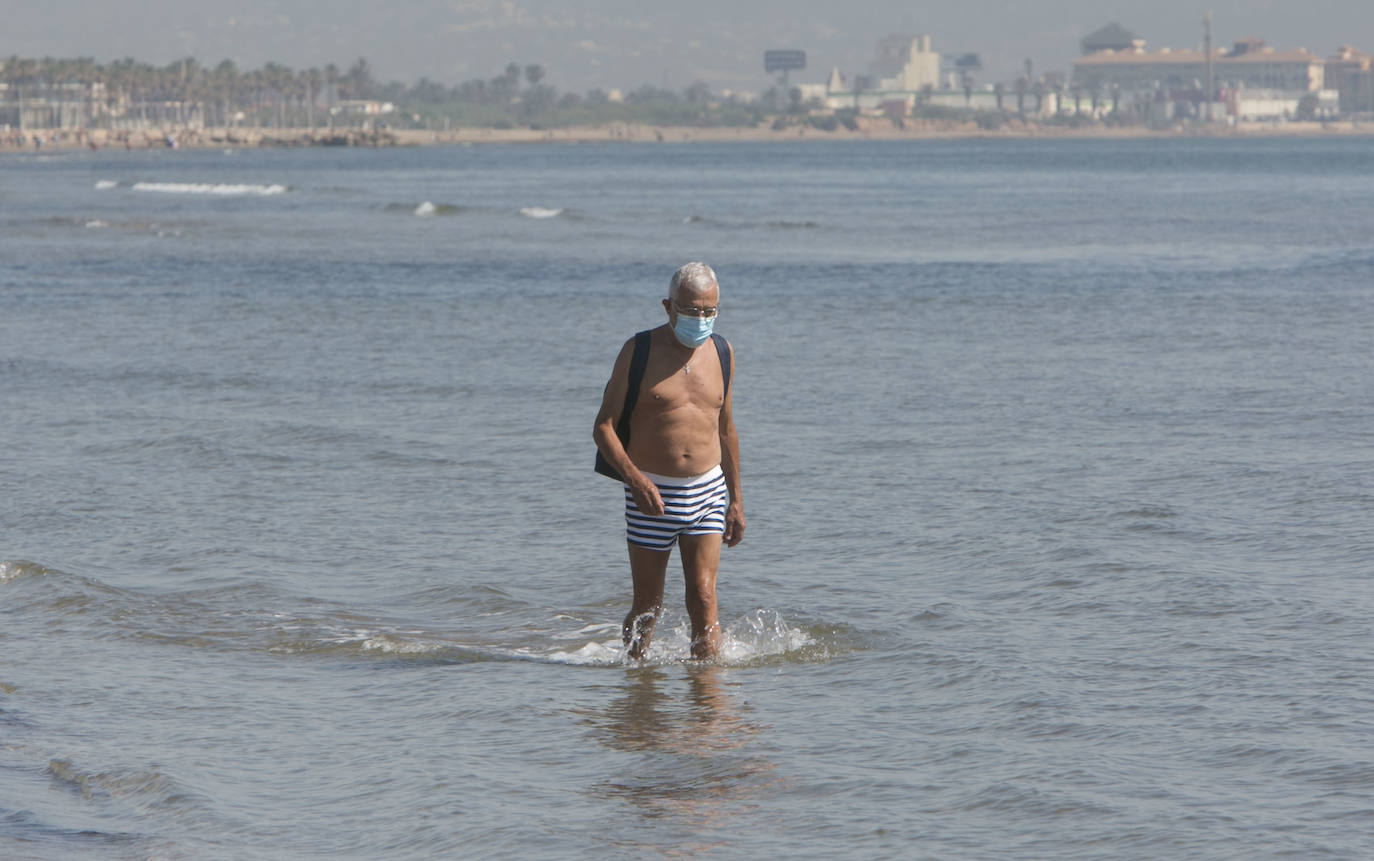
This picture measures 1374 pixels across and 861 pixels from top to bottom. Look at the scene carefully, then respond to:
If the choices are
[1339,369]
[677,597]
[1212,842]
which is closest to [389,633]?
[677,597]

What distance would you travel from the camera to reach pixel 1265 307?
24.7 meters

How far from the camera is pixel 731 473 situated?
23.7ft

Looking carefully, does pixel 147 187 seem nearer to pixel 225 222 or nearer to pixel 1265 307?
pixel 225 222

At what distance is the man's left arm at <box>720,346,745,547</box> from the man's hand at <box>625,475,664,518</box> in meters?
0.37

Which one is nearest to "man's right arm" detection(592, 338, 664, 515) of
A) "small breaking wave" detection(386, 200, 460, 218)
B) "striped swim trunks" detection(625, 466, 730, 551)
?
"striped swim trunks" detection(625, 466, 730, 551)

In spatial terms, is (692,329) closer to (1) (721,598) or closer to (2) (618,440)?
(2) (618,440)

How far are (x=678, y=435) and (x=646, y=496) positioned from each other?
0.28 metres

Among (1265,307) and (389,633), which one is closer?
(389,633)

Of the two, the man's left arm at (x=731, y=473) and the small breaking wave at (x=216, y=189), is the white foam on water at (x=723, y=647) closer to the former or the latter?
the man's left arm at (x=731, y=473)

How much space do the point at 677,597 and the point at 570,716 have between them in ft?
7.20

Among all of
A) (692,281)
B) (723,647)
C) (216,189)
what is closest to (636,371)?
(692,281)

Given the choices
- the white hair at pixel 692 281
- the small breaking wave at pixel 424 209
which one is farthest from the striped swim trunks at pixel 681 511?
the small breaking wave at pixel 424 209

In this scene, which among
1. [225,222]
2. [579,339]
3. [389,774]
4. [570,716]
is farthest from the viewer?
[225,222]

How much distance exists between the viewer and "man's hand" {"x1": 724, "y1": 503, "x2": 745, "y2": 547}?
7258 mm
